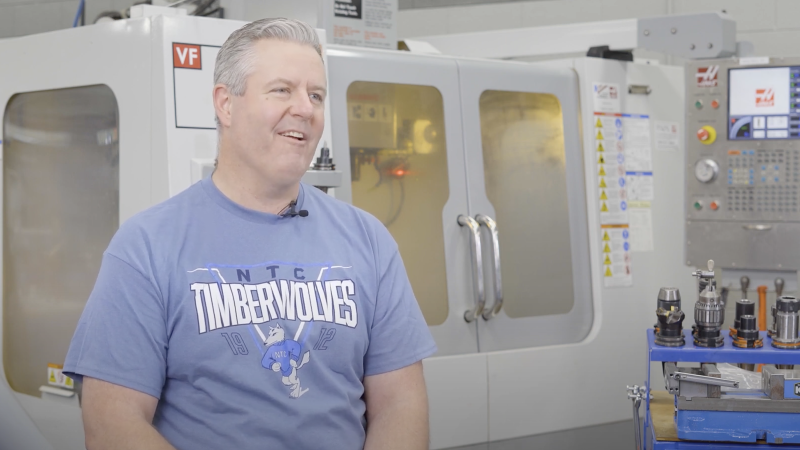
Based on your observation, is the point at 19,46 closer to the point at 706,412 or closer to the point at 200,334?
the point at 200,334

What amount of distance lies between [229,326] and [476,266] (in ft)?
4.54

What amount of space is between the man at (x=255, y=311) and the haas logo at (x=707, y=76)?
1.79 metres

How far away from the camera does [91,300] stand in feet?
3.88

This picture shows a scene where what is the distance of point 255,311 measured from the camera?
1206 mm

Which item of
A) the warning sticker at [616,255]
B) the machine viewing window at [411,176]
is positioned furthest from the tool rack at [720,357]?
the warning sticker at [616,255]

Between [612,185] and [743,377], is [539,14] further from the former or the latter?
[743,377]

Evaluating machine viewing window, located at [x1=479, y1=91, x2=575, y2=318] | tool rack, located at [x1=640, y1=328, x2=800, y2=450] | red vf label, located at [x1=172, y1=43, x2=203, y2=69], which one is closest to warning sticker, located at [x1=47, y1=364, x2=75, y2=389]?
red vf label, located at [x1=172, y1=43, x2=203, y2=69]

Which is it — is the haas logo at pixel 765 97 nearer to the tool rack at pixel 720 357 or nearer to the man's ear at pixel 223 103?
the tool rack at pixel 720 357

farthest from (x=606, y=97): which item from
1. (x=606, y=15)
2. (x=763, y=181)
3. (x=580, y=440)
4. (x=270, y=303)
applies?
(x=270, y=303)

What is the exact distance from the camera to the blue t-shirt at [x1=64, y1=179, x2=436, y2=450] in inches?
46.0

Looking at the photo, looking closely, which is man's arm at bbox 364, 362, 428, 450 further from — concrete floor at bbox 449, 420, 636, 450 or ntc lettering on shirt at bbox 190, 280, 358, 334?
concrete floor at bbox 449, 420, 636, 450

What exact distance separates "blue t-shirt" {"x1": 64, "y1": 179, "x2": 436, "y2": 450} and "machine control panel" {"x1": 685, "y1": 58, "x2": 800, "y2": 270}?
181 centimetres

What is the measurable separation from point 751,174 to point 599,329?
2.40 feet

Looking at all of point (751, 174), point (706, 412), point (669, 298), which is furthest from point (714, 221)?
point (706, 412)
